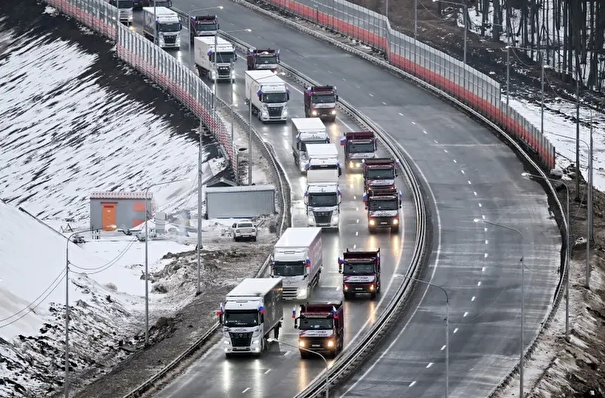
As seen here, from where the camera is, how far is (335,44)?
171 m

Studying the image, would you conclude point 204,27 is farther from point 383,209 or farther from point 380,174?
point 383,209

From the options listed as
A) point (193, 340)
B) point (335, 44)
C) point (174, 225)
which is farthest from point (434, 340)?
point (335, 44)

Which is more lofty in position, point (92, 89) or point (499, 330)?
point (499, 330)

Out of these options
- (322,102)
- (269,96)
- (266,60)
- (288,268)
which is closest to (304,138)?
(269,96)

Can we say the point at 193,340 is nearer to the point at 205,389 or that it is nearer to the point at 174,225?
the point at 205,389

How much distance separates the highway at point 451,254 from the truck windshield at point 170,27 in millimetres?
9432

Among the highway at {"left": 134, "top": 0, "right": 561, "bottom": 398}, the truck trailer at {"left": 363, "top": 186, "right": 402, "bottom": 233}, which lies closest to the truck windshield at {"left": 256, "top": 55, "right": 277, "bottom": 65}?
the highway at {"left": 134, "top": 0, "right": 561, "bottom": 398}

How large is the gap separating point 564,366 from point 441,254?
21958mm

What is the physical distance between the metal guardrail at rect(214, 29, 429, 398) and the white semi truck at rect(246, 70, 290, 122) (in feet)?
22.0

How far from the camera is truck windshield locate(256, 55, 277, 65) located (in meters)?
156

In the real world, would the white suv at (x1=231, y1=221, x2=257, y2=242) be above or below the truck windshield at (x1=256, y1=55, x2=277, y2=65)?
below

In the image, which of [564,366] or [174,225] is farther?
[174,225]

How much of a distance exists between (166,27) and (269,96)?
3368cm

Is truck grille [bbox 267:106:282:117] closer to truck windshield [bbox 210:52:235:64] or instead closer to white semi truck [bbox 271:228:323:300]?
truck windshield [bbox 210:52:235:64]
